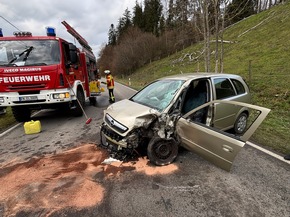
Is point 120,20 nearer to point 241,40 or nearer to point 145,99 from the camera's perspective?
point 241,40

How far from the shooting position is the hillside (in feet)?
18.5

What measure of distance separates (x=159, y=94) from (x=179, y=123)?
1.07 meters

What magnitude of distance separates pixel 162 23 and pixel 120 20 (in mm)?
18553

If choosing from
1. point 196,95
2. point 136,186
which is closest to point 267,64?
point 196,95

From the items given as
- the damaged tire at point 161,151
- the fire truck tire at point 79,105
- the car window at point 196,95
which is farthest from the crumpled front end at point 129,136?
the fire truck tire at point 79,105

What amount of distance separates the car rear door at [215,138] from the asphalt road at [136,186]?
0.41 metres

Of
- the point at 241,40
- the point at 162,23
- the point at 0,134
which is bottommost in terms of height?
the point at 0,134

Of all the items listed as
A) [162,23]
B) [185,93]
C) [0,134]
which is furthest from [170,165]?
[162,23]

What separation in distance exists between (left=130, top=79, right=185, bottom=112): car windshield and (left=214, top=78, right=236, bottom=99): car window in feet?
2.78

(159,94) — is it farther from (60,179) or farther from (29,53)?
(29,53)

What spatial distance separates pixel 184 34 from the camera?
4200 centimetres

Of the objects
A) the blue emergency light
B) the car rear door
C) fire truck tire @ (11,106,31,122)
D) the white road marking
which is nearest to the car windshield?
the car rear door

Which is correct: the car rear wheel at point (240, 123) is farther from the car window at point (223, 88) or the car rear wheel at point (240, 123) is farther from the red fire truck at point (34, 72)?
the red fire truck at point (34, 72)

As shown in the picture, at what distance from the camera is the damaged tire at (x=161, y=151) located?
369 cm
